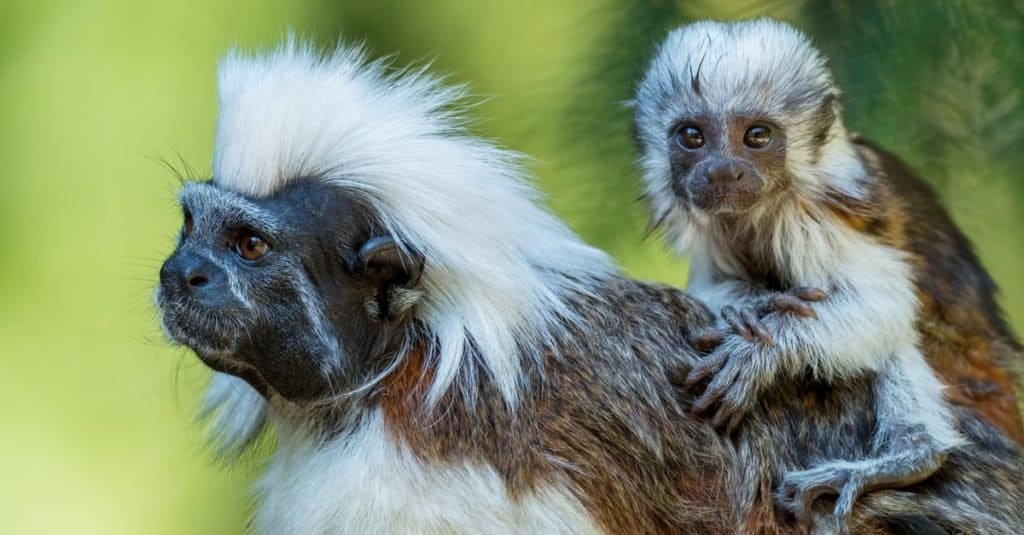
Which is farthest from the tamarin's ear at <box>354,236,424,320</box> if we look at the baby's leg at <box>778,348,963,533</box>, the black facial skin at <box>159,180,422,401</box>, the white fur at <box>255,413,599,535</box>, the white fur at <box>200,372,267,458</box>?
the baby's leg at <box>778,348,963,533</box>

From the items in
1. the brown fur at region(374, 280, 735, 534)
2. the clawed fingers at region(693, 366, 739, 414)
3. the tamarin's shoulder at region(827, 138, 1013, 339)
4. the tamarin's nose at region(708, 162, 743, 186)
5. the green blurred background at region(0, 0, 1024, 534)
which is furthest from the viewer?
the green blurred background at region(0, 0, 1024, 534)

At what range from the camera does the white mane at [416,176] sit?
3324 millimetres

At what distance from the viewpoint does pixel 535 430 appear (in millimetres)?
3340

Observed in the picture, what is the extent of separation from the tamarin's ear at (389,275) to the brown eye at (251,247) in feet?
0.73

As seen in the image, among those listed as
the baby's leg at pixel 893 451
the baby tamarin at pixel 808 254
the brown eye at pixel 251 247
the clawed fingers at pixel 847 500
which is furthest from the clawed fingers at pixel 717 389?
the brown eye at pixel 251 247

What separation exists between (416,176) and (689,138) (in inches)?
36.8

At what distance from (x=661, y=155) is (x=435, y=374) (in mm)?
1112

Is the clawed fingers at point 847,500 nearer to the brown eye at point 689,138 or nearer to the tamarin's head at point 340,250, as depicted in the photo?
the tamarin's head at point 340,250

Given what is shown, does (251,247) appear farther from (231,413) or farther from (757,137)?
(757,137)

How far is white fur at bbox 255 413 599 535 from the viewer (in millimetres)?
3193

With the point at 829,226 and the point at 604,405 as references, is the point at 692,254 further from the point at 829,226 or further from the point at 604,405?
the point at 604,405

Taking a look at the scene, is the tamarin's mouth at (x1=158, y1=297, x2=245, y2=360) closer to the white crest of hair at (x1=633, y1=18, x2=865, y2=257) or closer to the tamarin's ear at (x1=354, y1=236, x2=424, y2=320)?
the tamarin's ear at (x1=354, y1=236, x2=424, y2=320)

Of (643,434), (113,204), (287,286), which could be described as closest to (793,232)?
(643,434)

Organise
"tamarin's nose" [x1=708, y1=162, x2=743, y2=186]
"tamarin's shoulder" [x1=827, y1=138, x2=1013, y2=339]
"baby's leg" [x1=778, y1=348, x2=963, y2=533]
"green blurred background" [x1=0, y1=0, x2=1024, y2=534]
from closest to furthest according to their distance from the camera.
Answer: "baby's leg" [x1=778, y1=348, x2=963, y2=533] < "tamarin's nose" [x1=708, y1=162, x2=743, y2=186] < "tamarin's shoulder" [x1=827, y1=138, x2=1013, y2=339] < "green blurred background" [x1=0, y1=0, x2=1024, y2=534]
